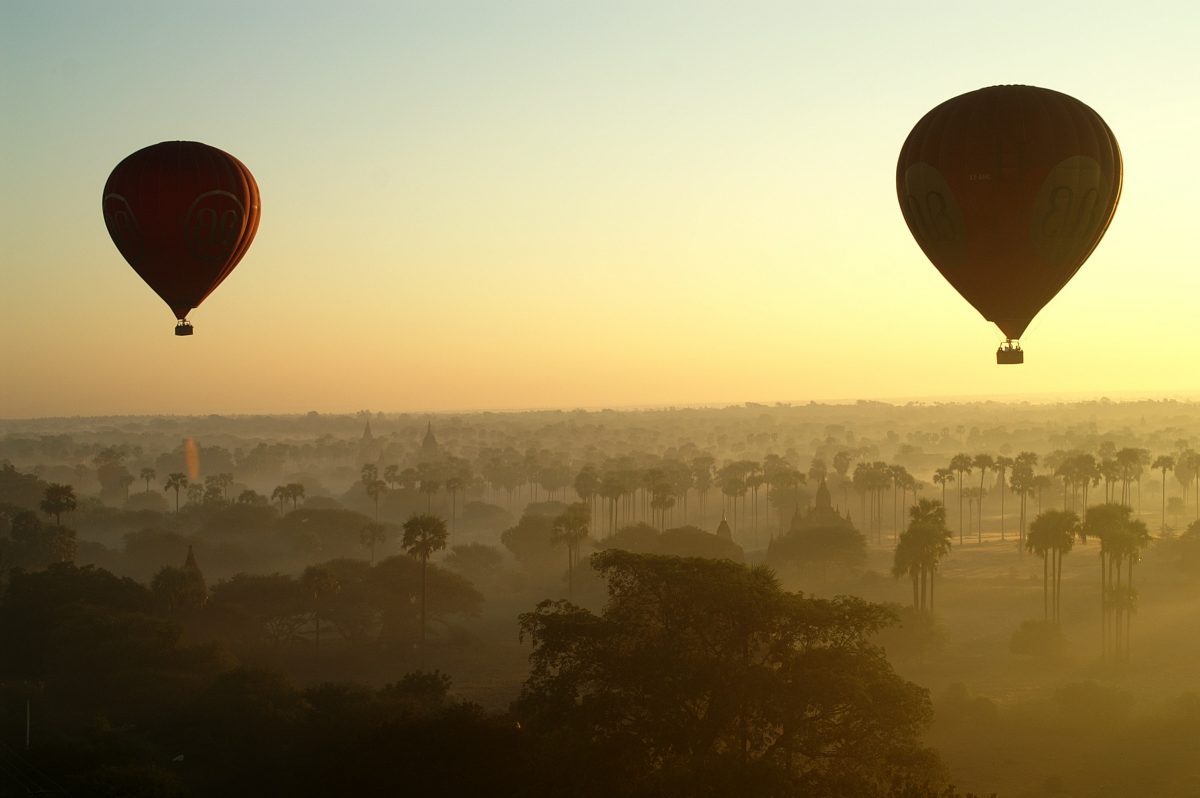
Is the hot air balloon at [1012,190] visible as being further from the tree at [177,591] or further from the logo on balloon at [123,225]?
the tree at [177,591]

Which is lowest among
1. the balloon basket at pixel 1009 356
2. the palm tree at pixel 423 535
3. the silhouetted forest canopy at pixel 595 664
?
the silhouetted forest canopy at pixel 595 664

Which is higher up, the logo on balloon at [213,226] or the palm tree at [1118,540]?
the logo on balloon at [213,226]

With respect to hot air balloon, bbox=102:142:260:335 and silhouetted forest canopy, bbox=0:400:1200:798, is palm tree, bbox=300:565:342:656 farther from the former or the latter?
hot air balloon, bbox=102:142:260:335

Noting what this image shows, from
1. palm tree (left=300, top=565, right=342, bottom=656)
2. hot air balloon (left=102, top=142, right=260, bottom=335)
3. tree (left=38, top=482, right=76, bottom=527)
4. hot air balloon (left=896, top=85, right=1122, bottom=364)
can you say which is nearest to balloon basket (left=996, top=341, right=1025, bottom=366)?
hot air balloon (left=896, top=85, right=1122, bottom=364)

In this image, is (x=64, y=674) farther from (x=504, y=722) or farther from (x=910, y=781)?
(x=910, y=781)

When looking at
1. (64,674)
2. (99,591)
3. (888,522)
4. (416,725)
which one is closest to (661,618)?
(416,725)

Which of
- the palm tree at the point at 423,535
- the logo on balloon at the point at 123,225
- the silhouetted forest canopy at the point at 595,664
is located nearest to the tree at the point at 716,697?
the silhouetted forest canopy at the point at 595,664

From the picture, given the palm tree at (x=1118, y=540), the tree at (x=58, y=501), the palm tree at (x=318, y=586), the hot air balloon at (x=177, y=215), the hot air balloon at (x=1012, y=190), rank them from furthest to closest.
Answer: the tree at (x=58, y=501) → the palm tree at (x=318, y=586) → the palm tree at (x=1118, y=540) → the hot air balloon at (x=177, y=215) → the hot air balloon at (x=1012, y=190)

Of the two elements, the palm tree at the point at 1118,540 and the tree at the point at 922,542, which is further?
the tree at the point at 922,542
